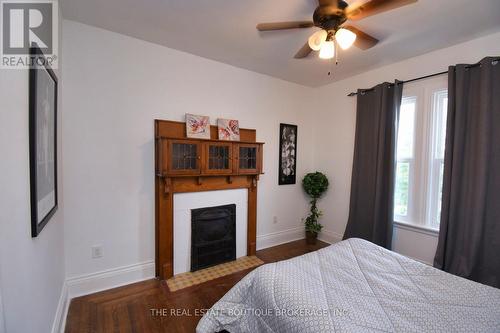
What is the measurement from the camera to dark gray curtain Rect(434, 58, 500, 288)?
2098 mm

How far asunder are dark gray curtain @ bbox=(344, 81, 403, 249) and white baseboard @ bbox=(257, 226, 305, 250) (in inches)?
33.6

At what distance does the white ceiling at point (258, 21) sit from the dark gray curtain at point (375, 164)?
50cm

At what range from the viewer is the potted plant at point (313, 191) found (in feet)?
11.7

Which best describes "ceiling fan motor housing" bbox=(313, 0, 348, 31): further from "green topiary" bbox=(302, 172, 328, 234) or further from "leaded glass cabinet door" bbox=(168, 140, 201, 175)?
"green topiary" bbox=(302, 172, 328, 234)

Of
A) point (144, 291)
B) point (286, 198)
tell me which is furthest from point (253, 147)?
point (144, 291)

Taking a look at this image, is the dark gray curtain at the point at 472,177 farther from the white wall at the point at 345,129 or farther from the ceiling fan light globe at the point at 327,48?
the ceiling fan light globe at the point at 327,48

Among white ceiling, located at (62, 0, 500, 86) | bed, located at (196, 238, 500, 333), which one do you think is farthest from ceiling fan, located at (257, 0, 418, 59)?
bed, located at (196, 238, 500, 333)

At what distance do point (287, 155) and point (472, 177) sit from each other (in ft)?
7.02

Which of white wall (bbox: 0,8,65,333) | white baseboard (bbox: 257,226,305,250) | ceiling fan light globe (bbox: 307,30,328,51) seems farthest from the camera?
A: white baseboard (bbox: 257,226,305,250)

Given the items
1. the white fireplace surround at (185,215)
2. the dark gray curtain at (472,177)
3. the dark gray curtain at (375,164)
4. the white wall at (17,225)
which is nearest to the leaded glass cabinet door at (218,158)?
the white fireplace surround at (185,215)

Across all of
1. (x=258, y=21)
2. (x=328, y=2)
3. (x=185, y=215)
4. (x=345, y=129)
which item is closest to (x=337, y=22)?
(x=328, y=2)

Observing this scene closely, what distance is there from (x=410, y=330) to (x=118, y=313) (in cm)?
214

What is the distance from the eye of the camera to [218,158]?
8.91 feet

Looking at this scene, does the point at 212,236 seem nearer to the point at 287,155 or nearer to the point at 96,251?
the point at 96,251
